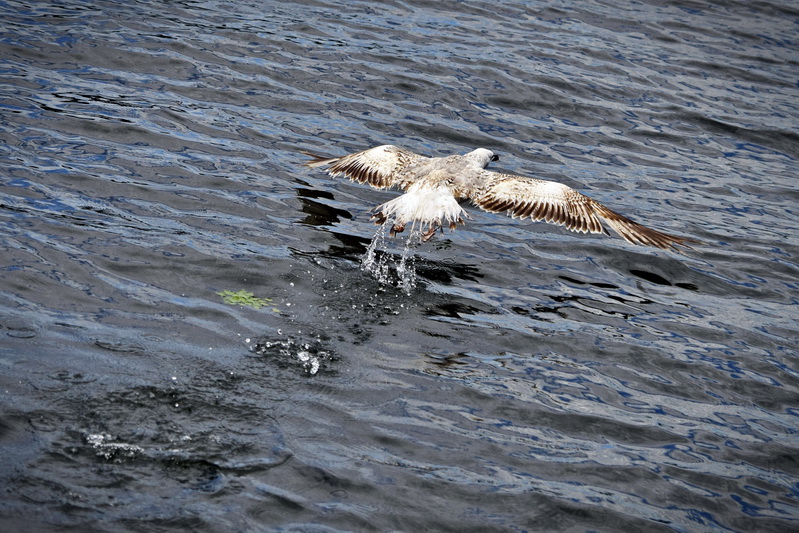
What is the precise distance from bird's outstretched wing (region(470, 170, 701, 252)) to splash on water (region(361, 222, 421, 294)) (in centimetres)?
90

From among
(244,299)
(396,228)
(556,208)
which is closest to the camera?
(244,299)

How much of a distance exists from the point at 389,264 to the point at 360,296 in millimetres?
807

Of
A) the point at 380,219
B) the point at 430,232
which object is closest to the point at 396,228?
the point at 380,219

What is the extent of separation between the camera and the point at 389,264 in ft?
24.6

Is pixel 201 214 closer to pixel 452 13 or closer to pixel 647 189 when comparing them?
pixel 647 189

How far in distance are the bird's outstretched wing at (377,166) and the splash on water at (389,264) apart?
0.64 m

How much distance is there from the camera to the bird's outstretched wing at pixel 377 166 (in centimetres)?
848

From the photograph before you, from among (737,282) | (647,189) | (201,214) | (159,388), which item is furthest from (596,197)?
(159,388)

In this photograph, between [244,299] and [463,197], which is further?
[463,197]

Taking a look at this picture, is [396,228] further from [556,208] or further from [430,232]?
[556,208]

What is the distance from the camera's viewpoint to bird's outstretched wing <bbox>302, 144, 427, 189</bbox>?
848cm

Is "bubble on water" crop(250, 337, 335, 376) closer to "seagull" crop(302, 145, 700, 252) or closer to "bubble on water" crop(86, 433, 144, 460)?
"bubble on water" crop(86, 433, 144, 460)

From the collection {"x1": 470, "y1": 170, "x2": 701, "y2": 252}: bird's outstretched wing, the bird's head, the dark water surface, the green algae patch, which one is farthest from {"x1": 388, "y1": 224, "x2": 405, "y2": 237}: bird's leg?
the bird's head

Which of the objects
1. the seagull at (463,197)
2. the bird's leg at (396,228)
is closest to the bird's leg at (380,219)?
the seagull at (463,197)
